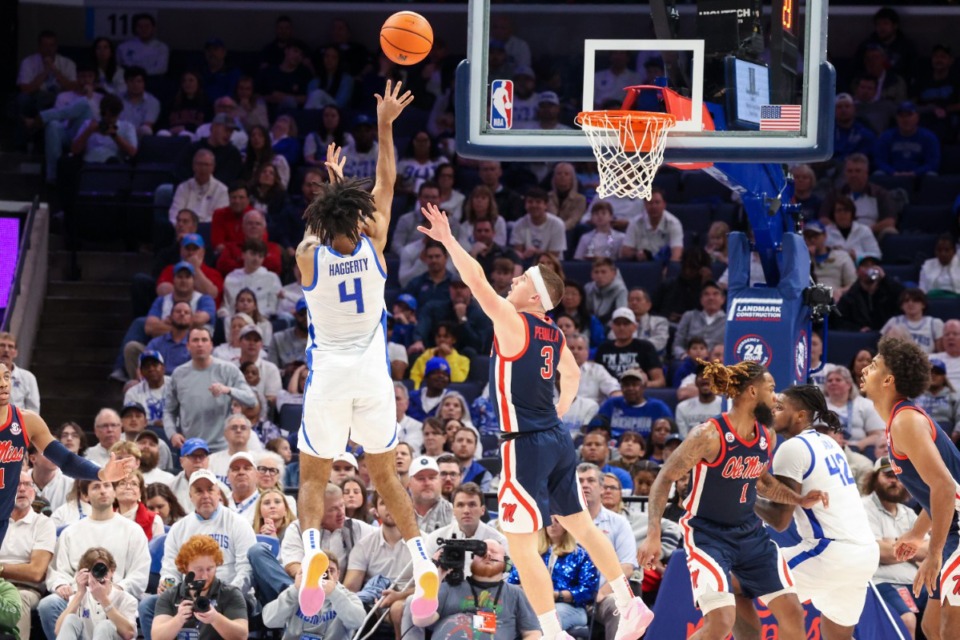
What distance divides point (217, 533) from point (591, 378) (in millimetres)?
4325

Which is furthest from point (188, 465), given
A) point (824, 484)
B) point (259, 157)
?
point (824, 484)

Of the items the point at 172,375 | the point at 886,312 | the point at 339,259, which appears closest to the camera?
the point at 339,259

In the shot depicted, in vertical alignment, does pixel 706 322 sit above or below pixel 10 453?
above

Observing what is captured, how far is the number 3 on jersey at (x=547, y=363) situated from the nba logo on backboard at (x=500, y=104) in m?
1.78

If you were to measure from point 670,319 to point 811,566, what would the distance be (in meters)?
6.18

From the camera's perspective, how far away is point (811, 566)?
31.4ft

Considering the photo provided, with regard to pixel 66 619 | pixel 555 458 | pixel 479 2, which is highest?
pixel 479 2

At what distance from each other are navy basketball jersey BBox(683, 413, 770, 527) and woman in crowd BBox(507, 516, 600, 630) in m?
2.40

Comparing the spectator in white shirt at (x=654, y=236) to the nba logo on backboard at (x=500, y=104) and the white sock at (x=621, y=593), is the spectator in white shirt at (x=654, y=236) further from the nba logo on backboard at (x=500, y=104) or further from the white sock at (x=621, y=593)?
the white sock at (x=621, y=593)

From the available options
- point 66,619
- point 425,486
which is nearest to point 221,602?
point 66,619

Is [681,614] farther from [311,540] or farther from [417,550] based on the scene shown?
[311,540]

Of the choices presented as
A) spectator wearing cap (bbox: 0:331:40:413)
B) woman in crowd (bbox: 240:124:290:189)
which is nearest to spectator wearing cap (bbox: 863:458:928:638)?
spectator wearing cap (bbox: 0:331:40:413)

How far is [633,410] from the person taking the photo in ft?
45.8

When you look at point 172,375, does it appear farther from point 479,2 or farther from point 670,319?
point 479,2
